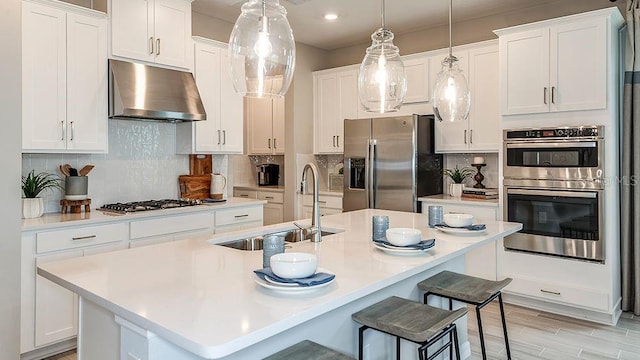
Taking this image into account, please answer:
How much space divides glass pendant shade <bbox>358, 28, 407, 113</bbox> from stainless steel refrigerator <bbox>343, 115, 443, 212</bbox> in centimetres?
193

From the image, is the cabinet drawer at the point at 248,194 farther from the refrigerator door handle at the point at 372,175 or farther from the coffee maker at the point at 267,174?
the refrigerator door handle at the point at 372,175

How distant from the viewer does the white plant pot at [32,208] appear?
299 cm

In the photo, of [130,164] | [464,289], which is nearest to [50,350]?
[130,164]


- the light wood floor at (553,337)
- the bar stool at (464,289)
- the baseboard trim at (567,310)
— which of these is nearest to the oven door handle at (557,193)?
the baseboard trim at (567,310)

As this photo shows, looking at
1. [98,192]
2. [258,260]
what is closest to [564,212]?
[258,260]

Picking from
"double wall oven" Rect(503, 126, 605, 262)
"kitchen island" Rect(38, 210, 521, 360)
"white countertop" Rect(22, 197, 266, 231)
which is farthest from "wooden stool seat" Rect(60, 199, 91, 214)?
"double wall oven" Rect(503, 126, 605, 262)

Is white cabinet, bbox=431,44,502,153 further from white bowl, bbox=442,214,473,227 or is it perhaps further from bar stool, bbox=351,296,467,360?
bar stool, bbox=351,296,467,360

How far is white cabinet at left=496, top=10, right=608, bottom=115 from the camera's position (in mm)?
3422

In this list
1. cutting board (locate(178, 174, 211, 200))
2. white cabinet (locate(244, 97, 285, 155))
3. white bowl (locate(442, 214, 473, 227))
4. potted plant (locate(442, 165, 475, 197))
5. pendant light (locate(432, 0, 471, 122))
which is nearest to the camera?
white bowl (locate(442, 214, 473, 227))

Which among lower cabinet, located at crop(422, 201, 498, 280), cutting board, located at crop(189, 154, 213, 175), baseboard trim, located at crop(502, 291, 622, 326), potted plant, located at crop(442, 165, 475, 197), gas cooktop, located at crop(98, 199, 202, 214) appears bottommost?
baseboard trim, located at crop(502, 291, 622, 326)

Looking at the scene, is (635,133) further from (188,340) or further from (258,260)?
(188,340)

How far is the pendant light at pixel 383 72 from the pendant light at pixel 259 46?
2.39 feet

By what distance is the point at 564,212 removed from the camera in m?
3.59

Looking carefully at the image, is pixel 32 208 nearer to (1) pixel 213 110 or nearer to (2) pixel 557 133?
(1) pixel 213 110
